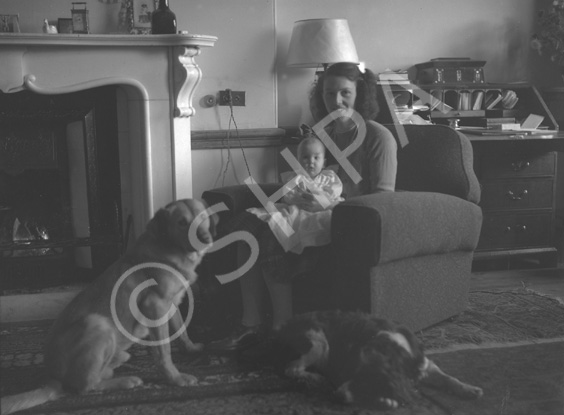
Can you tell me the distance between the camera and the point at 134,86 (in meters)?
→ 2.71

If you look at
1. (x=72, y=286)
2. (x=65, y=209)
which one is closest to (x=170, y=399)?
(x=72, y=286)

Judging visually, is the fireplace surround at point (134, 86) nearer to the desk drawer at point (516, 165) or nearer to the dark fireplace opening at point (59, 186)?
the dark fireplace opening at point (59, 186)

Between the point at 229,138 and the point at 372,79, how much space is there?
85 cm

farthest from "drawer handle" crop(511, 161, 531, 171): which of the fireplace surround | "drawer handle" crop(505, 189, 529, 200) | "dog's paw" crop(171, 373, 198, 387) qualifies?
"dog's paw" crop(171, 373, 198, 387)

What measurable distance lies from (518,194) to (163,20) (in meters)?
1.83

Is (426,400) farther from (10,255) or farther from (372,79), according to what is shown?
(10,255)

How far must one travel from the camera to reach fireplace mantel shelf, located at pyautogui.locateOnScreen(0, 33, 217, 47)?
256cm

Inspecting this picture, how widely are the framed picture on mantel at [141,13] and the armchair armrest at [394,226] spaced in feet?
4.37

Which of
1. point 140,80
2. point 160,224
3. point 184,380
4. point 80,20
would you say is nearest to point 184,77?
point 140,80

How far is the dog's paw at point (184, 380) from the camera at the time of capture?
1920mm

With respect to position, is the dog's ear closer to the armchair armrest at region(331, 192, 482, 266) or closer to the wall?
the armchair armrest at region(331, 192, 482, 266)

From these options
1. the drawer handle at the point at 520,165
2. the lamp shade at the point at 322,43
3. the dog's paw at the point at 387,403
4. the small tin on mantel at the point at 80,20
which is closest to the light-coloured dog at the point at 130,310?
the dog's paw at the point at 387,403

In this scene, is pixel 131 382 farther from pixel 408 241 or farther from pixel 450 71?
pixel 450 71

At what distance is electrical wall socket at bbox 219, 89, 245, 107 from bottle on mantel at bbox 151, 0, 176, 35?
0.45 metres
